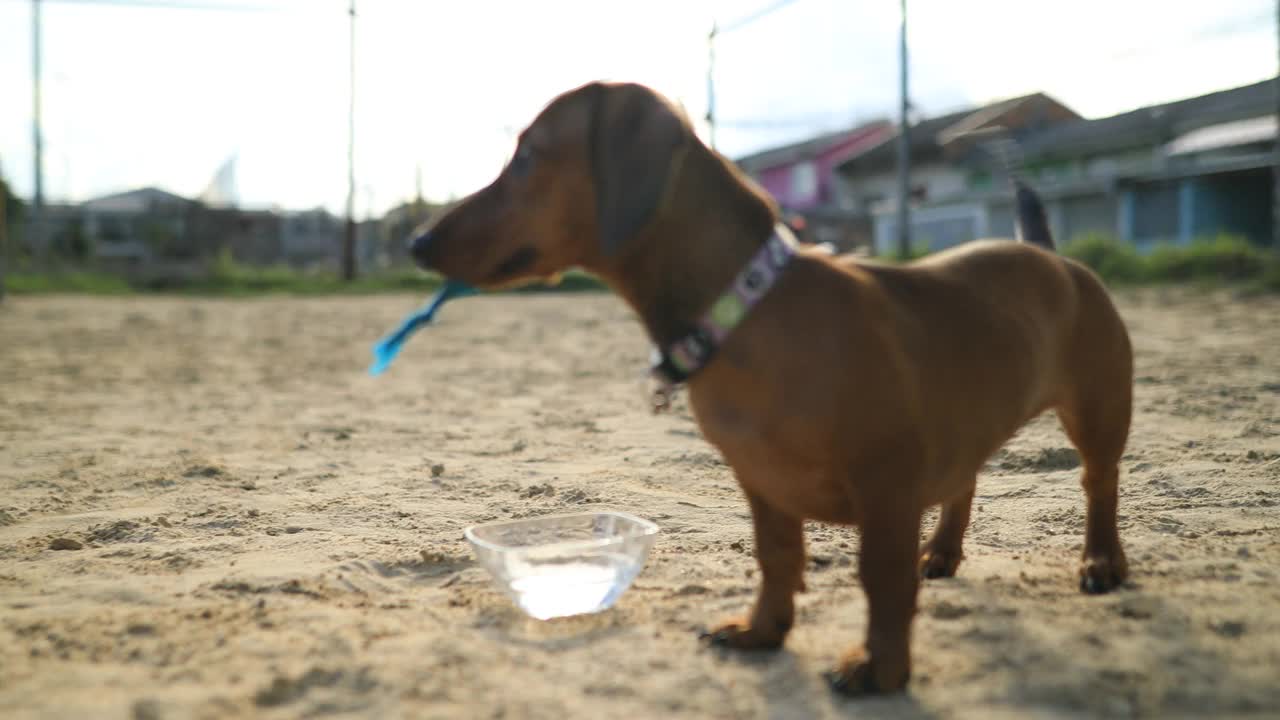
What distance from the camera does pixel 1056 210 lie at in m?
22.0

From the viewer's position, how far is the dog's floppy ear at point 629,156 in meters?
2.02

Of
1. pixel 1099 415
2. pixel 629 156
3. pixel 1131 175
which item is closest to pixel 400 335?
pixel 629 156

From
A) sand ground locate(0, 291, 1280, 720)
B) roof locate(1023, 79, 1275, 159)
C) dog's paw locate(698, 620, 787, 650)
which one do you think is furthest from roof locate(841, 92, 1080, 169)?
dog's paw locate(698, 620, 787, 650)

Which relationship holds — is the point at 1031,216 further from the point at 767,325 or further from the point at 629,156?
the point at 629,156

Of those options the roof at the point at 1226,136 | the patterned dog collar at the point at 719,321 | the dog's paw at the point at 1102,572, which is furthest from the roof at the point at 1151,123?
the patterned dog collar at the point at 719,321

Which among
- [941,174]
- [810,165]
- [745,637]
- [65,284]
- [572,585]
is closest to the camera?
[745,637]

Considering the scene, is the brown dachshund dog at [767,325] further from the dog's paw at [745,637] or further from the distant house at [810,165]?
the distant house at [810,165]

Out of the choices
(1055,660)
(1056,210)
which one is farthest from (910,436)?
(1056,210)

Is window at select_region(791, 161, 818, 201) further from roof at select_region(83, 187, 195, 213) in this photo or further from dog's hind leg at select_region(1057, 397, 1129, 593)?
dog's hind leg at select_region(1057, 397, 1129, 593)

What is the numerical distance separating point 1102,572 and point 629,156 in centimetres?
169

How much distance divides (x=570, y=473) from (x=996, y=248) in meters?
2.12

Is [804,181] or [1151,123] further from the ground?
[804,181]

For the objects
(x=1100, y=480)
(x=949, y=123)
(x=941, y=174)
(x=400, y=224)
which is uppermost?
(x=949, y=123)

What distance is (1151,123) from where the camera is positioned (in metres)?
21.2
